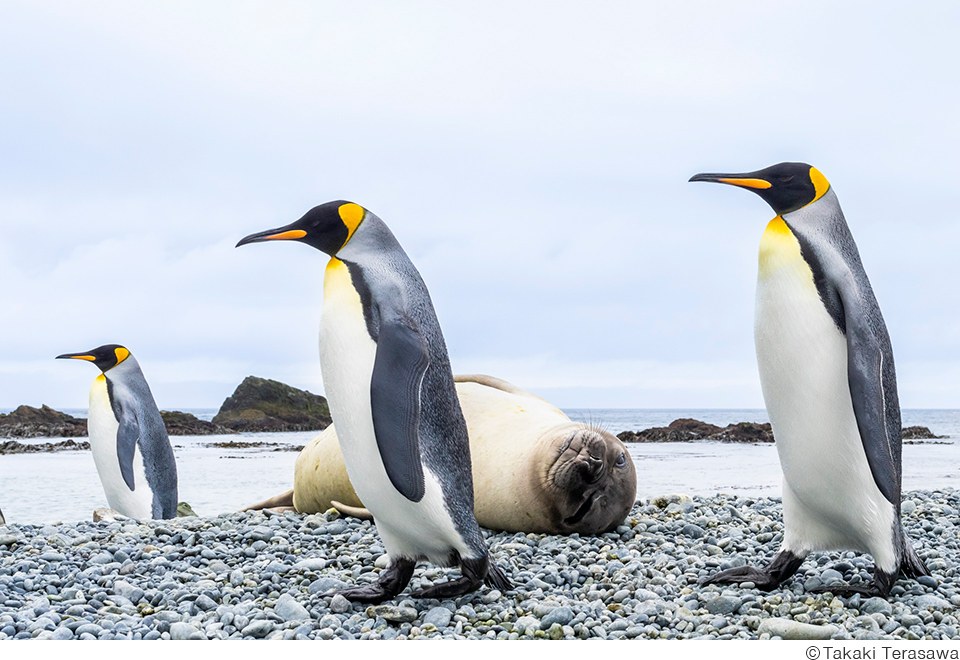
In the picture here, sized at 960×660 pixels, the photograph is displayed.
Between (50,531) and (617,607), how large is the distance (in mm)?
4510

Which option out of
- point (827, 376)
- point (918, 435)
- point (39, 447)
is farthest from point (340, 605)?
point (918, 435)

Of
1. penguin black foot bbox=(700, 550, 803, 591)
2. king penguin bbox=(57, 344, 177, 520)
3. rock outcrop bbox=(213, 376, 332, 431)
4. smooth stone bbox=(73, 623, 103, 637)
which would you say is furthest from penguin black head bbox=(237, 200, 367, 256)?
rock outcrop bbox=(213, 376, 332, 431)

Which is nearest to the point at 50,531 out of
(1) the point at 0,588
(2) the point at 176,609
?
(1) the point at 0,588

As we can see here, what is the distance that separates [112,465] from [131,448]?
437mm

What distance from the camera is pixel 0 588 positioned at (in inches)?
175

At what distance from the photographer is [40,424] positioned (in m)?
25.7

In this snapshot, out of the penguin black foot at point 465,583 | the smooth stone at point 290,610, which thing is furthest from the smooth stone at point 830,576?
the smooth stone at point 290,610

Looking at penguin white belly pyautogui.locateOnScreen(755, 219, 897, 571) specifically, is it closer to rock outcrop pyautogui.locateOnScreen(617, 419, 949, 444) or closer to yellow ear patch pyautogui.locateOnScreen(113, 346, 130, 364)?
yellow ear patch pyautogui.locateOnScreen(113, 346, 130, 364)

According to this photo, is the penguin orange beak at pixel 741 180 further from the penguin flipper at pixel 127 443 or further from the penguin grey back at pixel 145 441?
the penguin flipper at pixel 127 443

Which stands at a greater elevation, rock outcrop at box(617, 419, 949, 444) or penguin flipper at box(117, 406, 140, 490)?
penguin flipper at box(117, 406, 140, 490)

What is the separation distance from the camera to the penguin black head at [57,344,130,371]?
974cm

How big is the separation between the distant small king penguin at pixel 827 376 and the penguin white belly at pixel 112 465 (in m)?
7.53

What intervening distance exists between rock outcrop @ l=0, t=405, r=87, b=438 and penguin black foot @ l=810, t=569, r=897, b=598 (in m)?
24.5

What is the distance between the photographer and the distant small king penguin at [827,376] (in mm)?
3783
